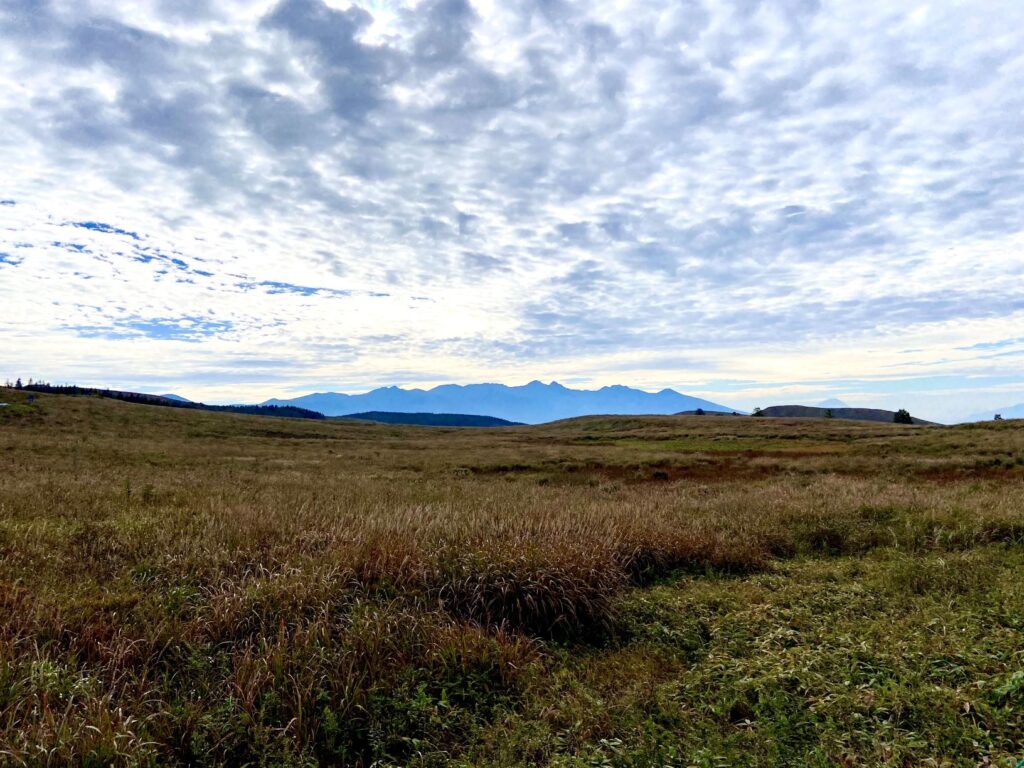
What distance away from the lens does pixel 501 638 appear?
584 centimetres

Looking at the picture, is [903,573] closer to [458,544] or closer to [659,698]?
[659,698]

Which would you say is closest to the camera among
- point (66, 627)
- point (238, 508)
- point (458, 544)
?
point (66, 627)

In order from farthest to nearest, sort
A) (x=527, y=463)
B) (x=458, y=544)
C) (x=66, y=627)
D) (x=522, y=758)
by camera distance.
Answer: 1. (x=527, y=463)
2. (x=458, y=544)
3. (x=66, y=627)
4. (x=522, y=758)

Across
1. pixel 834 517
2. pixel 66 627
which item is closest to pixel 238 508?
pixel 66 627

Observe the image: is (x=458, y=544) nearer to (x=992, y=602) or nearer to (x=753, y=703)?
(x=753, y=703)

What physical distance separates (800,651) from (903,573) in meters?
3.48

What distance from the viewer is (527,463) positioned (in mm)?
36094

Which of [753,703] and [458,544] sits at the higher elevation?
[458,544]

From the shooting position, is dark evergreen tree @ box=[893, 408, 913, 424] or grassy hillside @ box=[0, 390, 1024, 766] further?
dark evergreen tree @ box=[893, 408, 913, 424]

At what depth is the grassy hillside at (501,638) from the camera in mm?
4250

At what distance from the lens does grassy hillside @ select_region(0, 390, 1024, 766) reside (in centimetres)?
425

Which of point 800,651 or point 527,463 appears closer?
point 800,651

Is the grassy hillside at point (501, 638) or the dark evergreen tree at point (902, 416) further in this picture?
the dark evergreen tree at point (902, 416)

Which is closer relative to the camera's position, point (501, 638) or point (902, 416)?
point (501, 638)
